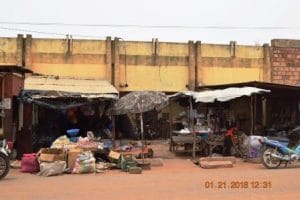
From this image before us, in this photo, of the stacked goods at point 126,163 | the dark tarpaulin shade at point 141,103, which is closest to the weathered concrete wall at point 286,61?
the dark tarpaulin shade at point 141,103

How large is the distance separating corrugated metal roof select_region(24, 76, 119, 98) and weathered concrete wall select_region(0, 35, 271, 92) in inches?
331

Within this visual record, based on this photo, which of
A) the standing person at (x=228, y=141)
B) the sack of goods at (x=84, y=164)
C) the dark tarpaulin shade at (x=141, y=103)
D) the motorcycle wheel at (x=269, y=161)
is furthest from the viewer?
the standing person at (x=228, y=141)

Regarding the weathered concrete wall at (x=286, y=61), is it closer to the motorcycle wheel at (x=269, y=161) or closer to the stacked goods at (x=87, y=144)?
the motorcycle wheel at (x=269, y=161)

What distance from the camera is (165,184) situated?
41.7ft

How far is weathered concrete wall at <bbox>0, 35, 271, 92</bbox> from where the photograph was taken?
106 ft

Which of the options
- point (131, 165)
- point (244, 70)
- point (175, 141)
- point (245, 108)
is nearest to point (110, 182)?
point (131, 165)

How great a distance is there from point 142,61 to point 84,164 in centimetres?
1784

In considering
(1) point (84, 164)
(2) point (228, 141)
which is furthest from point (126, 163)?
(2) point (228, 141)

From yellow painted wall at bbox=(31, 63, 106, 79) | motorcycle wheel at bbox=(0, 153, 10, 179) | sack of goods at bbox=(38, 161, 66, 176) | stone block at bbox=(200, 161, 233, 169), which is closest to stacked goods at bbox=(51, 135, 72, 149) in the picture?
sack of goods at bbox=(38, 161, 66, 176)

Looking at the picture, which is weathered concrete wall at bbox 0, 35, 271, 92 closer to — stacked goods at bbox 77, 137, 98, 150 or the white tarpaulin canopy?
the white tarpaulin canopy

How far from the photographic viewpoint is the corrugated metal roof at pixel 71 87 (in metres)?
20.8

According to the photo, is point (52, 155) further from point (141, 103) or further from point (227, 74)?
point (227, 74)

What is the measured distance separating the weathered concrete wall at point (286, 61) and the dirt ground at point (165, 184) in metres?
18.2

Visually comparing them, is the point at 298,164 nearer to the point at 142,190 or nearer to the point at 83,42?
the point at 142,190
